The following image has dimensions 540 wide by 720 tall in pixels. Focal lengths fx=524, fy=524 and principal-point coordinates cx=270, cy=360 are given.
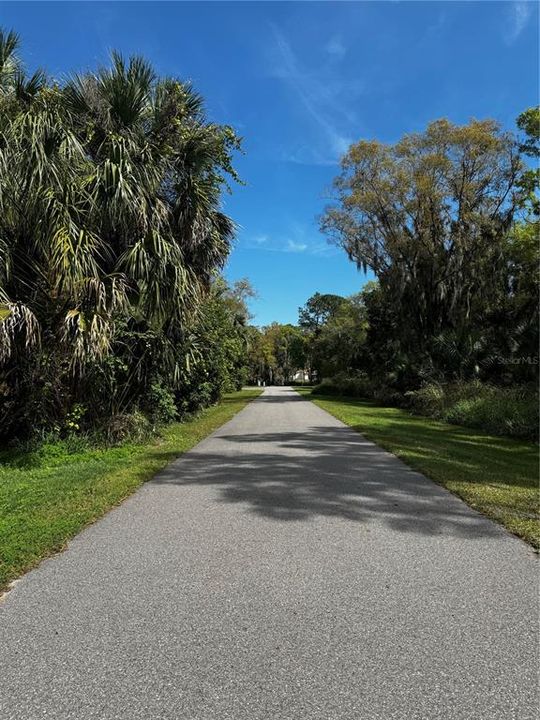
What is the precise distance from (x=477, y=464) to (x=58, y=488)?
688cm

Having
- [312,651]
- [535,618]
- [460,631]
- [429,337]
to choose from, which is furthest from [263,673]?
[429,337]

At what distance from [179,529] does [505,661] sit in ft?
10.7

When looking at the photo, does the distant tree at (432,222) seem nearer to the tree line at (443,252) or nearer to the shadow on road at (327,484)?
the tree line at (443,252)

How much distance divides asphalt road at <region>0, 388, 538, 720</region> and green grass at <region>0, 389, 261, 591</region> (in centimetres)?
26

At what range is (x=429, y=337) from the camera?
2736 cm

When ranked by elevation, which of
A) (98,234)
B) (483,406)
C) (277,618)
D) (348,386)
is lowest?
(277,618)

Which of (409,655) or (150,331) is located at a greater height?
(150,331)

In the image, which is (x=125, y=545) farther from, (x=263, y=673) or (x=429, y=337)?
(x=429, y=337)

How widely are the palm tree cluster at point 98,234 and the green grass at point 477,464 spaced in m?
5.53

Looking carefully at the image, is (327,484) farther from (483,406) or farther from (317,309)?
(317,309)

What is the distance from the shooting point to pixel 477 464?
365 inches

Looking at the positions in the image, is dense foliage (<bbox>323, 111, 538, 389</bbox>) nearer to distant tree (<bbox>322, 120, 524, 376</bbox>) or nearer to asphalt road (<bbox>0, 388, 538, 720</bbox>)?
distant tree (<bbox>322, 120, 524, 376</bbox>)

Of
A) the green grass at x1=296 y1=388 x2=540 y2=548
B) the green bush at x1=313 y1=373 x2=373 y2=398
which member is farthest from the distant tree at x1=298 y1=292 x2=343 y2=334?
the green grass at x1=296 y1=388 x2=540 y2=548

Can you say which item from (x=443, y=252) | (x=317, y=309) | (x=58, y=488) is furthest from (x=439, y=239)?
(x=317, y=309)
